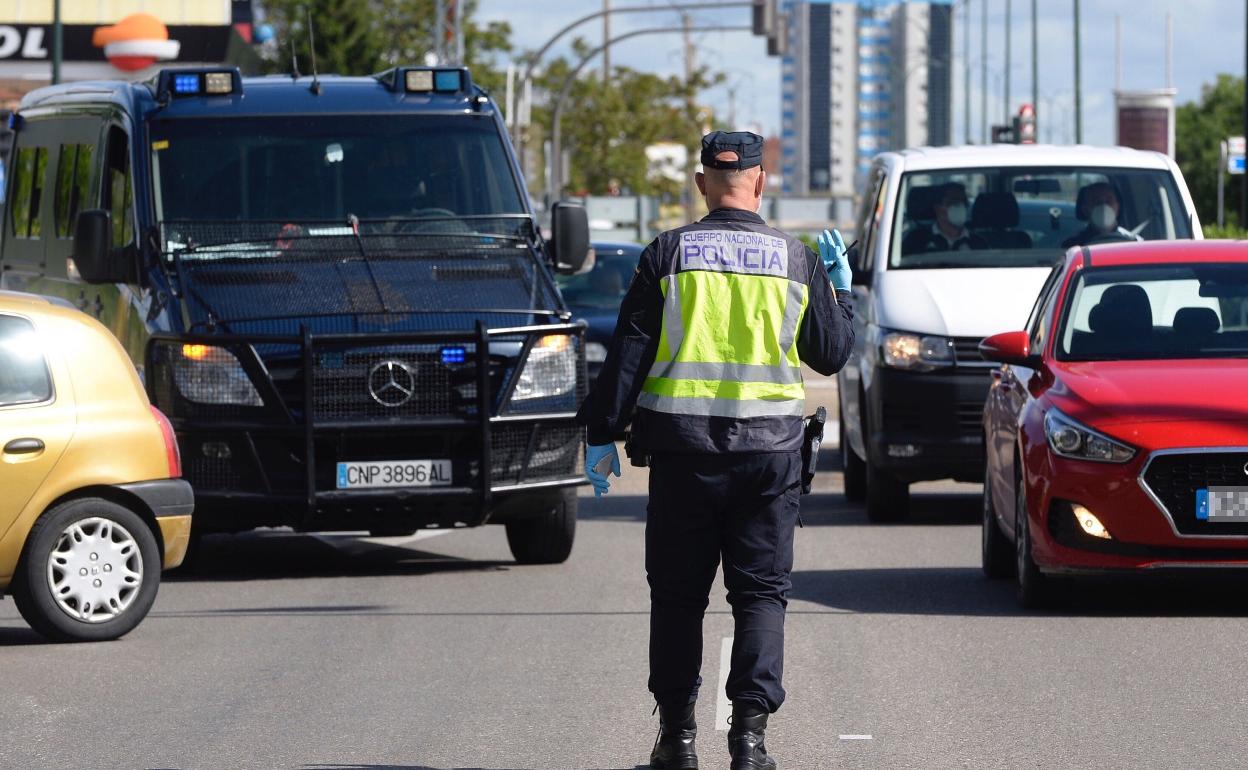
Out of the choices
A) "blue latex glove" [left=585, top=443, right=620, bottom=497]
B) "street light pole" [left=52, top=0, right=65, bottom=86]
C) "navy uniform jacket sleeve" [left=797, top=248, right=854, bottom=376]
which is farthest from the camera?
"street light pole" [left=52, top=0, right=65, bottom=86]

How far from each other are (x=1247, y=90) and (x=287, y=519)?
90.1 ft

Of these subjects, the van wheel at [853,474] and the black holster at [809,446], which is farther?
the van wheel at [853,474]

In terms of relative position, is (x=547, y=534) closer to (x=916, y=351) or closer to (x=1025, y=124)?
(x=916, y=351)

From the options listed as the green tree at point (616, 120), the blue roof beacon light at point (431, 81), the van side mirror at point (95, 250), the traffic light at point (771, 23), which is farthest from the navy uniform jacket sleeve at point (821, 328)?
the green tree at point (616, 120)

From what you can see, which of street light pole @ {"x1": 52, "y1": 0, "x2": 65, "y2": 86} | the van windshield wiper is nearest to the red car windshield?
the van windshield wiper

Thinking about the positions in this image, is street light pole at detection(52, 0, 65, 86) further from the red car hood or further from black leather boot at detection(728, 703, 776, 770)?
black leather boot at detection(728, 703, 776, 770)

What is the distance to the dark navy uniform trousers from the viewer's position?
693 cm

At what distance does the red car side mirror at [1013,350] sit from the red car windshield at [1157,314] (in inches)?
5.9

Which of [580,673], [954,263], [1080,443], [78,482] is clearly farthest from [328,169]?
[580,673]

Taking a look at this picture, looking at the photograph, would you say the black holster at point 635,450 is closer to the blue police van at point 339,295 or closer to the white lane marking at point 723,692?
the white lane marking at point 723,692

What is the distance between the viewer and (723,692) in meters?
8.85

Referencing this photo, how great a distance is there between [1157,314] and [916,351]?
9.78 feet

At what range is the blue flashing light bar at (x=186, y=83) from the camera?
1365 cm

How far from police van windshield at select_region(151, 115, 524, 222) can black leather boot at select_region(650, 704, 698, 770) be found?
6.66 m
